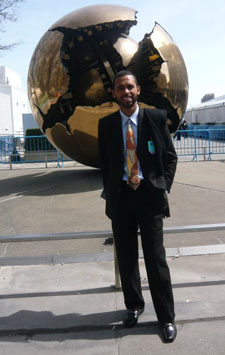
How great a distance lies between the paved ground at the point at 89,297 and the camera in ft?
8.50

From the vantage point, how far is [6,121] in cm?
4031

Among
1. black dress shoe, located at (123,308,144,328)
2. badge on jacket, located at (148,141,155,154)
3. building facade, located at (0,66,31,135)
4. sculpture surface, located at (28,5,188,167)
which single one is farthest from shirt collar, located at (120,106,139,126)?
building facade, located at (0,66,31,135)

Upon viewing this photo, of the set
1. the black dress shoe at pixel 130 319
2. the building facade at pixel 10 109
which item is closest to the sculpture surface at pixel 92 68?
the black dress shoe at pixel 130 319

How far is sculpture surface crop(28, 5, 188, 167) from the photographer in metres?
6.45

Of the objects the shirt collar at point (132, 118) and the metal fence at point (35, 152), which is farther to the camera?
the metal fence at point (35, 152)

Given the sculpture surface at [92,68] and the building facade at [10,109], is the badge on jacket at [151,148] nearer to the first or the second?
the sculpture surface at [92,68]

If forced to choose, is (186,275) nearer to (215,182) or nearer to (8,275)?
(8,275)

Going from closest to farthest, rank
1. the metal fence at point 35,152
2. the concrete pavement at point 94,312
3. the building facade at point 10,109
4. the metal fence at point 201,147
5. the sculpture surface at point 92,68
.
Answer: the concrete pavement at point 94,312 < the sculpture surface at point 92,68 < the metal fence at point 201,147 < the metal fence at point 35,152 < the building facade at point 10,109

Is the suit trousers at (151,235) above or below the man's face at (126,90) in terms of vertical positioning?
below

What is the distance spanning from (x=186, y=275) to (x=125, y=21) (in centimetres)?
486

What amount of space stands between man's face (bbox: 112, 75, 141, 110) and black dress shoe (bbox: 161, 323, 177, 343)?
1600 millimetres

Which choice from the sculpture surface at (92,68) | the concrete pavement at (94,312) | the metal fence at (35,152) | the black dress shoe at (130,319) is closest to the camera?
the concrete pavement at (94,312)

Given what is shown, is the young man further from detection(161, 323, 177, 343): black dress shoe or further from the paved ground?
the paved ground

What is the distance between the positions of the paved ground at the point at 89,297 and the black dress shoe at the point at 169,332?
49 millimetres
